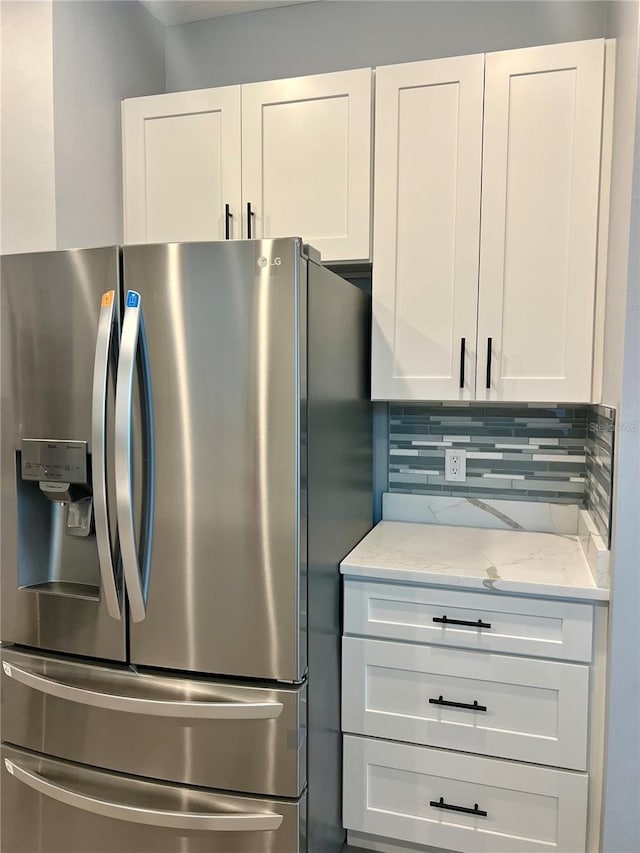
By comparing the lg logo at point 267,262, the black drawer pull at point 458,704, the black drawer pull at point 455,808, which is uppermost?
the lg logo at point 267,262

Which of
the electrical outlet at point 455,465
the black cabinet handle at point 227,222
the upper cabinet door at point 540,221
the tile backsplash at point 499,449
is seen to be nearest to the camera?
the upper cabinet door at point 540,221

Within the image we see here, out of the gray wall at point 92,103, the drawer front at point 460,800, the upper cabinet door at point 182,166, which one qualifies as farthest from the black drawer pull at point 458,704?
the gray wall at point 92,103

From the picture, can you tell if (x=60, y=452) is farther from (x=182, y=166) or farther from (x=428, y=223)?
(x=428, y=223)

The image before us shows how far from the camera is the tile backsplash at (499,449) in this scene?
216 cm

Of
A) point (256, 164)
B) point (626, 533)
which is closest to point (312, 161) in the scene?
point (256, 164)

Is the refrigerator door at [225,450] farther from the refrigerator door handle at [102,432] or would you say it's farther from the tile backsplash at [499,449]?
the tile backsplash at [499,449]

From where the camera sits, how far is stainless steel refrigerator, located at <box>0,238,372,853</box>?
1451 mm

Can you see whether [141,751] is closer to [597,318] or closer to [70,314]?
[70,314]

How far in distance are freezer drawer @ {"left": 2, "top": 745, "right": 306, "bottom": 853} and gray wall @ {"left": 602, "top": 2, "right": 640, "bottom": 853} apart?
2.58ft

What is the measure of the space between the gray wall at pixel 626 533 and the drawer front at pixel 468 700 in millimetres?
108

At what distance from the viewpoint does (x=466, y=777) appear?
5.69ft

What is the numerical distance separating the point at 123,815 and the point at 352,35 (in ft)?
8.37

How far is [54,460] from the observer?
157 centimetres

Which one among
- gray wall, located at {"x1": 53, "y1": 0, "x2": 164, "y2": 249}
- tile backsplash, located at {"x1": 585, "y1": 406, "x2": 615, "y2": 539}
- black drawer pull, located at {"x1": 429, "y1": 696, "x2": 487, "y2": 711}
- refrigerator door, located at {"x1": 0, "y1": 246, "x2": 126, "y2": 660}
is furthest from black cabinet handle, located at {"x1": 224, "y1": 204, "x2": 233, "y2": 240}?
black drawer pull, located at {"x1": 429, "y1": 696, "x2": 487, "y2": 711}
